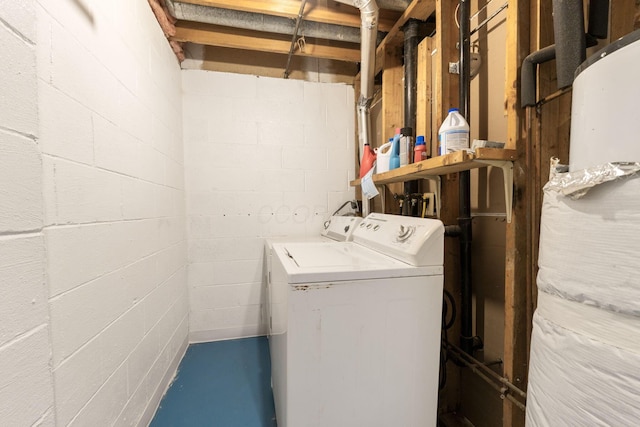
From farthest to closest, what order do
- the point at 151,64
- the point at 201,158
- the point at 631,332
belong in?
1. the point at 201,158
2. the point at 151,64
3. the point at 631,332

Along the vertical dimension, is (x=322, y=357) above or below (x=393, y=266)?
below

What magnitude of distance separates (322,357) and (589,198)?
887mm

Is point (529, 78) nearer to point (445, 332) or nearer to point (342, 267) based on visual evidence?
point (342, 267)

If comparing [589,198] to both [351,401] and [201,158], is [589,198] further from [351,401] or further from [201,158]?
[201,158]

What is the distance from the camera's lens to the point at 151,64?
5.02ft

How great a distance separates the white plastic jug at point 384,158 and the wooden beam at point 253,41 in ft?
3.49

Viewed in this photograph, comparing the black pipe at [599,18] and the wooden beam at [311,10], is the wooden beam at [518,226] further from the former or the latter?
the wooden beam at [311,10]

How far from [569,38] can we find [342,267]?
3.21 ft

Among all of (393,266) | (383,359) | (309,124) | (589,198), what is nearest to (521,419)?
(383,359)

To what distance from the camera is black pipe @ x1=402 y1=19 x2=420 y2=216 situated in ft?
5.51

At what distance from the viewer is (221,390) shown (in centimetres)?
162

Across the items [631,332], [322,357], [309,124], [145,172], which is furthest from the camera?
[309,124]

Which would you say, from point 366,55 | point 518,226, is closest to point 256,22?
point 366,55

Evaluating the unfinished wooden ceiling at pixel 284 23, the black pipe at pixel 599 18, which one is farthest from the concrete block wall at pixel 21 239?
the black pipe at pixel 599 18
